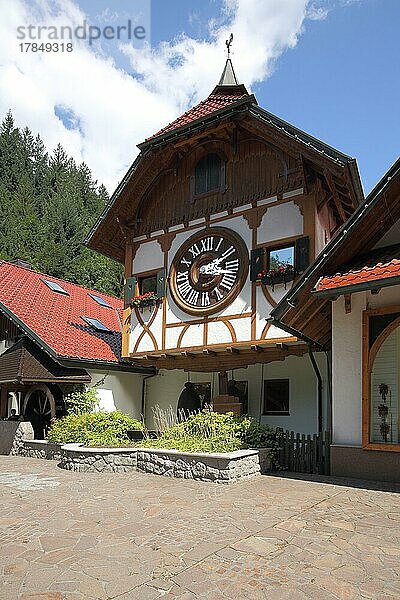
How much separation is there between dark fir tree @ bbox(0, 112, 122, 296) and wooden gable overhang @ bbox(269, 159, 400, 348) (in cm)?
2485

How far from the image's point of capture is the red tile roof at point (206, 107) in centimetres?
1437

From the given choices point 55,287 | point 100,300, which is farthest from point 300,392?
point 100,300

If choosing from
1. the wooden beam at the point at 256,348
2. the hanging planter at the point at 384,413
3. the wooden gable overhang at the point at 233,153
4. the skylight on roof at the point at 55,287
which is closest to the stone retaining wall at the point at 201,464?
the hanging planter at the point at 384,413

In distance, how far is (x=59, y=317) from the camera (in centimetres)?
1634

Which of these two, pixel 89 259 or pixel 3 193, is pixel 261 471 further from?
pixel 3 193

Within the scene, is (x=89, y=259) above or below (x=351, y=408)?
above

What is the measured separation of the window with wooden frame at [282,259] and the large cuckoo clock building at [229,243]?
2 cm

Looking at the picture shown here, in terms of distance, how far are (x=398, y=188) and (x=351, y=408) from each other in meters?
3.42

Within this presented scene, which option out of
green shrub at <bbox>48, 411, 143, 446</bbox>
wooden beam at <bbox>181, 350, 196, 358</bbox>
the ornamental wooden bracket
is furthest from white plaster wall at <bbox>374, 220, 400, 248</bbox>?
green shrub at <bbox>48, 411, 143, 446</bbox>

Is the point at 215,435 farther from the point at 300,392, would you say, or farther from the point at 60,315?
the point at 60,315

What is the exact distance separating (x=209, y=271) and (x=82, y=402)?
4.51m

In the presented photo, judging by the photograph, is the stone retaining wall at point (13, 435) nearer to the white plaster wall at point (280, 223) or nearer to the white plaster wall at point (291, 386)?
the white plaster wall at point (291, 386)

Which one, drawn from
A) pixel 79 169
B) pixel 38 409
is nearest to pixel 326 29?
pixel 38 409

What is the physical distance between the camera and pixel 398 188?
825 cm
